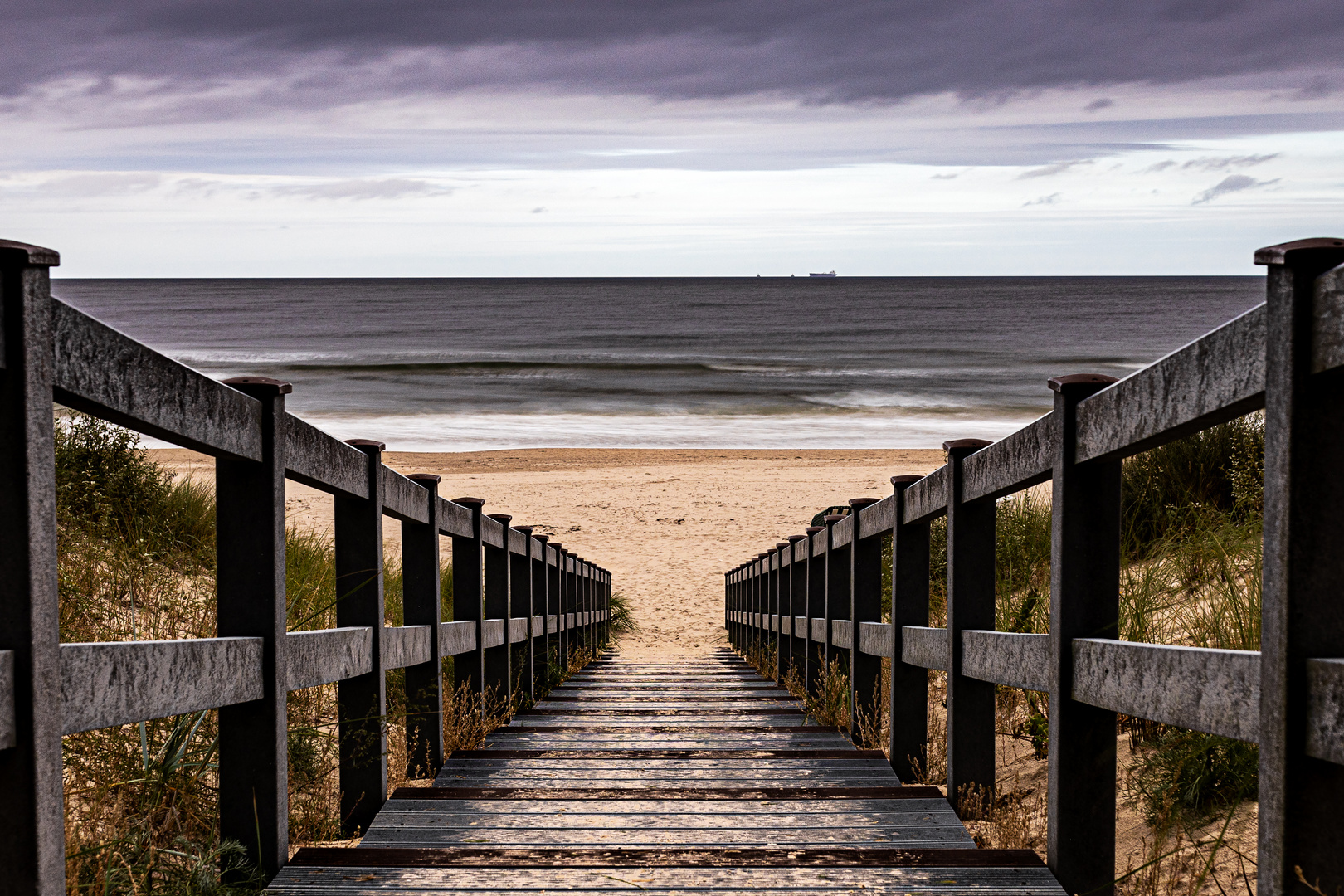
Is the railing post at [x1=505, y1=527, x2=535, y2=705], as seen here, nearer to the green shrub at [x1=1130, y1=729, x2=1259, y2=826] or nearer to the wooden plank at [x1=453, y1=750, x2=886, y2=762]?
the wooden plank at [x1=453, y1=750, x2=886, y2=762]

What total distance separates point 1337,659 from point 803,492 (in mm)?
21996

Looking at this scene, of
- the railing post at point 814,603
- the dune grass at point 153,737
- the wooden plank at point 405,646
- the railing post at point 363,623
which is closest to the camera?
the dune grass at point 153,737

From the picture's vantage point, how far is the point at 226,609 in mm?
2896

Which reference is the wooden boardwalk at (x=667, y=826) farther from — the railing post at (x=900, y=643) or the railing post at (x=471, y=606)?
the railing post at (x=471, y=606)

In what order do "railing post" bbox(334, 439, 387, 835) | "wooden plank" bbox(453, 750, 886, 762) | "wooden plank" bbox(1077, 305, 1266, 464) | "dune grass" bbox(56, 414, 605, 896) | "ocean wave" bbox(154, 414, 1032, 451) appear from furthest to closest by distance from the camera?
"ocean wave" bbox(154, 414, 1032, 451) < "wooden plank" bbox(453, 750, 886, 762) < "railing post" bbox(334, 439, 387, 835) < "dune grass" bbox(56, 414, 605, 896) < "wooden plank" bbox(1077, 305, 1266, 464)

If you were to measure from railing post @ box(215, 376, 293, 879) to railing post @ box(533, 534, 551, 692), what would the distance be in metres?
4.92

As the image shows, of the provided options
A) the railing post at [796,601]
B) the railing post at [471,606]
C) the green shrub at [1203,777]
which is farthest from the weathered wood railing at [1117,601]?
the railing post at [796,601]

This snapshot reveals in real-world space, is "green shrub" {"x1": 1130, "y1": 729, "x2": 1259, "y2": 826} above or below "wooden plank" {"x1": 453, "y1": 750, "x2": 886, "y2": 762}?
above

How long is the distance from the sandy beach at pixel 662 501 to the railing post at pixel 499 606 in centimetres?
823

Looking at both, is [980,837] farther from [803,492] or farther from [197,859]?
[803,492]

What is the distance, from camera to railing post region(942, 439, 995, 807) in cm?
377

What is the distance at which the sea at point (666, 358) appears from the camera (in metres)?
36.8

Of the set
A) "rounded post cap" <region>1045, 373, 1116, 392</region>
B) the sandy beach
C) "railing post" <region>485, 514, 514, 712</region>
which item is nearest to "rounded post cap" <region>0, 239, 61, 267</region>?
"rounded post cap" <region>1045, 373, 1116, 392</region>

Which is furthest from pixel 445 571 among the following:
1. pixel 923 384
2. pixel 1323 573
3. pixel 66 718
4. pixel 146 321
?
pixel 146 321
